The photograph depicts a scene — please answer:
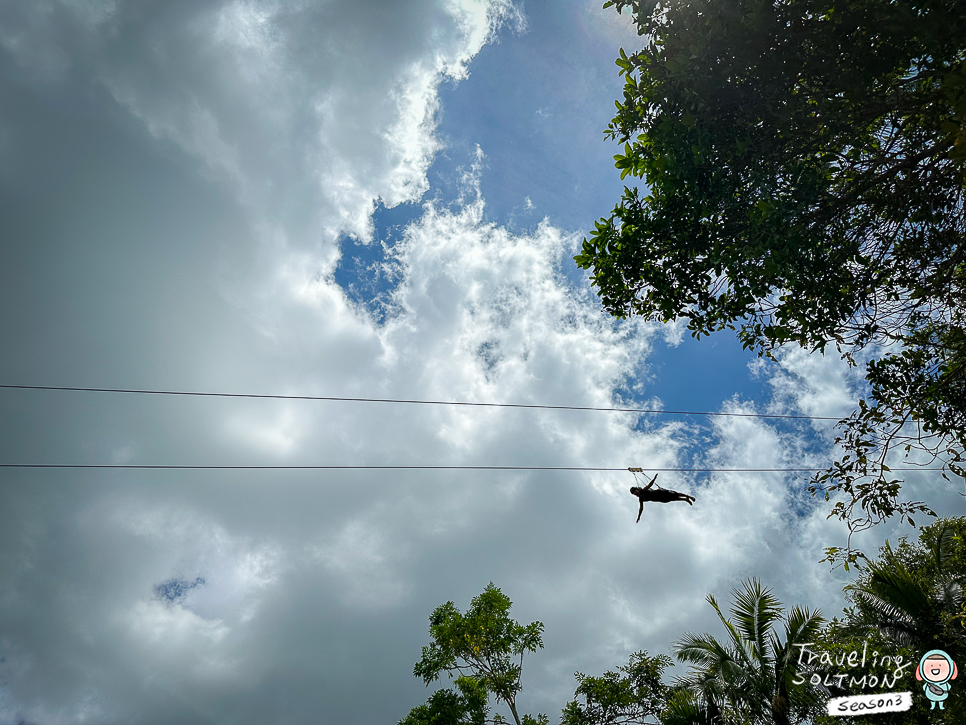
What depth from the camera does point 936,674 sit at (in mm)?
9352

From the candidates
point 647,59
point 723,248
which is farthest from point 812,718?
point 647,59

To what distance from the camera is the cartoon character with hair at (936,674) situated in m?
9.14

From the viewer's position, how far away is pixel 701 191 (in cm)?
655

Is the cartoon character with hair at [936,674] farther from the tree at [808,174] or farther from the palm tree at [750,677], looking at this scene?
the tree at [808,174]

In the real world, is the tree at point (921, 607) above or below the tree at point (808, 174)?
below

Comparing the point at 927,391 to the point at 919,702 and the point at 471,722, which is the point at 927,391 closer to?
the point at 919,702

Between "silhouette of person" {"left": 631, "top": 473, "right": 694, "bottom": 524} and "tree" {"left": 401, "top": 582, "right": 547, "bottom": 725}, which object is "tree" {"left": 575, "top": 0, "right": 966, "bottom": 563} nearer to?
"silhouette of person" {"left": 631, "top": 473, "right": 694, "bottom": 524}

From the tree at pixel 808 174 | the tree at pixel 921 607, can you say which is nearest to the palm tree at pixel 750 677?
the tree at pixel 921 607

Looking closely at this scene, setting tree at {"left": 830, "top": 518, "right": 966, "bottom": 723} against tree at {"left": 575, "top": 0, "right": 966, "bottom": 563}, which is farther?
tree at {"left": 830, "top": 518, "right": 966, "bottom": 723}

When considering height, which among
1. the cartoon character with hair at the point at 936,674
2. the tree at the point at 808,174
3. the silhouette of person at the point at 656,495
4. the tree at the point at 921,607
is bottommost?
the cartoon character with hair at the point at 936,674

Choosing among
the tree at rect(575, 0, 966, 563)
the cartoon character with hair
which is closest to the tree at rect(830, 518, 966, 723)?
the cartoon character with hair

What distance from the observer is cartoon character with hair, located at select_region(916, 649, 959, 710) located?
9.14 metres

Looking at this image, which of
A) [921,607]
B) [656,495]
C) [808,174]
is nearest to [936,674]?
[921,607]

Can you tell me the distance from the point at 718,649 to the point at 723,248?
9.91m
